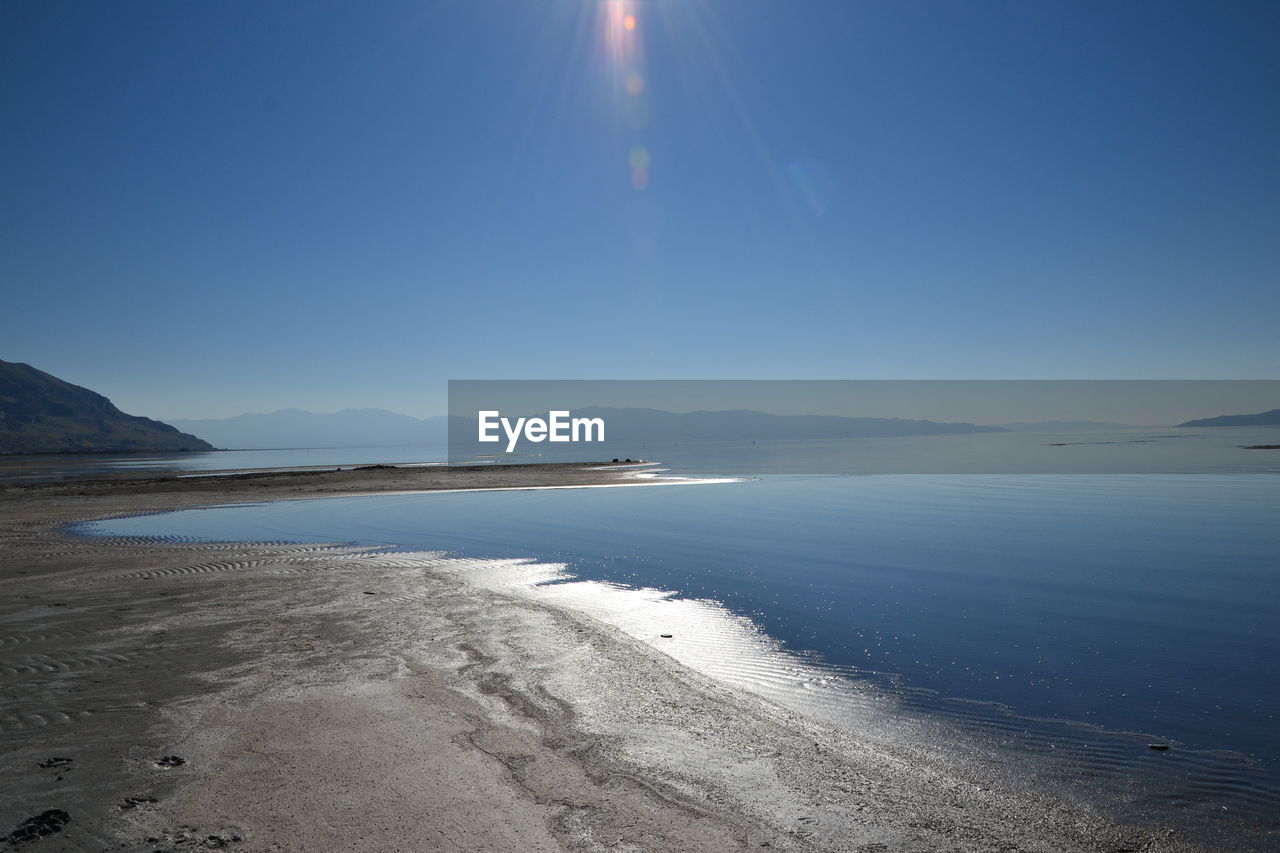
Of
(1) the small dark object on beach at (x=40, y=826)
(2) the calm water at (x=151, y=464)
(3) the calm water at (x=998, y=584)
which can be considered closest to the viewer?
(1) the small dark object on beach at (x=40, y=826)

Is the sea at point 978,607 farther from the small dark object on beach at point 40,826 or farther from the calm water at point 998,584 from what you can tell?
the small dark object on beach at point 40,826

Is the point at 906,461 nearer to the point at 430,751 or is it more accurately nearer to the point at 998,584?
the point at 998,584

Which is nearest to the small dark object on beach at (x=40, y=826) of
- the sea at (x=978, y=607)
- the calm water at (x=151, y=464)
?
the sea at (x=978, y=607)

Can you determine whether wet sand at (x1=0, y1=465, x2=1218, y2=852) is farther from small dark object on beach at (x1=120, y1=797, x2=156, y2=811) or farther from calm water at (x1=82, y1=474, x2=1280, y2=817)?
calm water at (x1=82, y1=474, x2=1280, y2=817)

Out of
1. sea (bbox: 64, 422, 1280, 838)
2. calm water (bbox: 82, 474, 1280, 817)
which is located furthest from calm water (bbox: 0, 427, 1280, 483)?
sea (bbox: 64, 422, 1280, 838)

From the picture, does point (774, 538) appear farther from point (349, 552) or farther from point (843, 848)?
point (843, 848)

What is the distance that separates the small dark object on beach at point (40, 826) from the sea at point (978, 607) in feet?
21.7

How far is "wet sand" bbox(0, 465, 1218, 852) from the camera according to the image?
5.04 meters

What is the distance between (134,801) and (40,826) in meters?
0.57

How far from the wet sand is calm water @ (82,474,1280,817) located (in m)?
2.06

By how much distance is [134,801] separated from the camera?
5.48 meters

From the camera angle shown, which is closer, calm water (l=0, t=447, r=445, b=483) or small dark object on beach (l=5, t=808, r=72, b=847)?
small dark object on beach (l=5, t=808, r=72, b=847)

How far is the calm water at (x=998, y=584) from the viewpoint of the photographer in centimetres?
733

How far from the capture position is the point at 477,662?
9.26 metres
